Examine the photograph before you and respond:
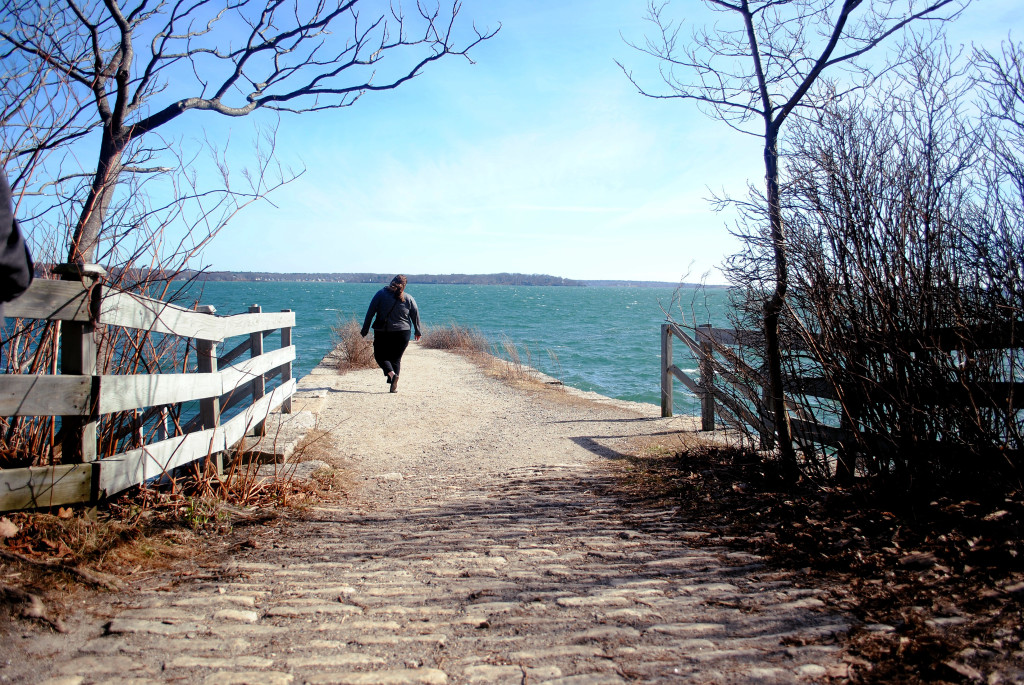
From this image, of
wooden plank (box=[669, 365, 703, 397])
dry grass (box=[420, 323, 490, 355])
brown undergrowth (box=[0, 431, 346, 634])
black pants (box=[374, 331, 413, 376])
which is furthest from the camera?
dry grass (box=[420, 323, 490, 355])

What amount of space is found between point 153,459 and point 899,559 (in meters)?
4.21

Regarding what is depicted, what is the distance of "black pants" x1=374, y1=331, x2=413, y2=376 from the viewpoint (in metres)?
10.9

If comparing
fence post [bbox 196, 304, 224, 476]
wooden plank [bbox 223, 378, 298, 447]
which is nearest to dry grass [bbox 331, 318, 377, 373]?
wooden plank [bbox 223, 378, 298, 447]

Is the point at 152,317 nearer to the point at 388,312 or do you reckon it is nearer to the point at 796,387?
the point at 796,387

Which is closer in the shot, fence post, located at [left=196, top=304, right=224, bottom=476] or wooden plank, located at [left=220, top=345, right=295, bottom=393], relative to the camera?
fence post, located at [left=196, top=304, right=224, bottom=476]

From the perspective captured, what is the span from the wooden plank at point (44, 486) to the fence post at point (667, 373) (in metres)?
7.02

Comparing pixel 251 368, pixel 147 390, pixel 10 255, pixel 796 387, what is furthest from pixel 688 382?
pixel 10 255

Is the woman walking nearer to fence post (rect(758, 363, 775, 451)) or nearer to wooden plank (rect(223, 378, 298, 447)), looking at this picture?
wooden plank (rect(223, 378, 298, 447))

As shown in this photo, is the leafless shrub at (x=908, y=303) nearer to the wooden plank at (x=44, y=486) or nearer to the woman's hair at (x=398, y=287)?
the wooden plank at (x=44, y=486)

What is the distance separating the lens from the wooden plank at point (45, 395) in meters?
3.25

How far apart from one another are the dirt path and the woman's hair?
19.2 ft

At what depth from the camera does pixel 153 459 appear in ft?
13.0

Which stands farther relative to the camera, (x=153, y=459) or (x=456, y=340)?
(x=456, y=340)

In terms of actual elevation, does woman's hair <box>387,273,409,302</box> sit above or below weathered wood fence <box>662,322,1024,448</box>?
above
